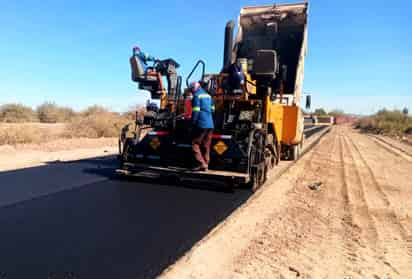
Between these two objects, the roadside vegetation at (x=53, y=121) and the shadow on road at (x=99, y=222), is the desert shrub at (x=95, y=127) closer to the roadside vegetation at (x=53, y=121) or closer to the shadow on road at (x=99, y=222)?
the roadside vegetation at (x=53, y=121)

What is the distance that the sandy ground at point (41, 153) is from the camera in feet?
28.3

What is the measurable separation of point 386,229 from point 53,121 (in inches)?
1102

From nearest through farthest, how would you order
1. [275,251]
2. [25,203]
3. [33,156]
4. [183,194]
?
[275,251], [25,203], [183,194], [33,156]

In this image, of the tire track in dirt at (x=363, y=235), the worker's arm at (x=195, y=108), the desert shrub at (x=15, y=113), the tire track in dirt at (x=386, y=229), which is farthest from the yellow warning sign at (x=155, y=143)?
the desert shrub at (x=15, y=113)

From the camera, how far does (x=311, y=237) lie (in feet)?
13.1

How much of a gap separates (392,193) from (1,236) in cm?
657

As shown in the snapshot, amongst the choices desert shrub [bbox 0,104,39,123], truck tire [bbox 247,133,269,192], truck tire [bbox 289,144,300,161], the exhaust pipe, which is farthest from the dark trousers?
desert shrub [bbox 0,104,39,123]

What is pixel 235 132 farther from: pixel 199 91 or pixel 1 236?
pixel 1 236

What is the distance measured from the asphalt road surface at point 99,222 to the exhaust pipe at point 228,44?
15.9 ft

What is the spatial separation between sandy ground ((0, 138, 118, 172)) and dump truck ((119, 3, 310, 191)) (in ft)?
9.77

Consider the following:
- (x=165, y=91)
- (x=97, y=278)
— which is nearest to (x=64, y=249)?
(x=97, y=278)

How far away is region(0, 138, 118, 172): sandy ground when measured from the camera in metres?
8.62

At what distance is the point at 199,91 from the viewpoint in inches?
241

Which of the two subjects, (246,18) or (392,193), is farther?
(246,18)
